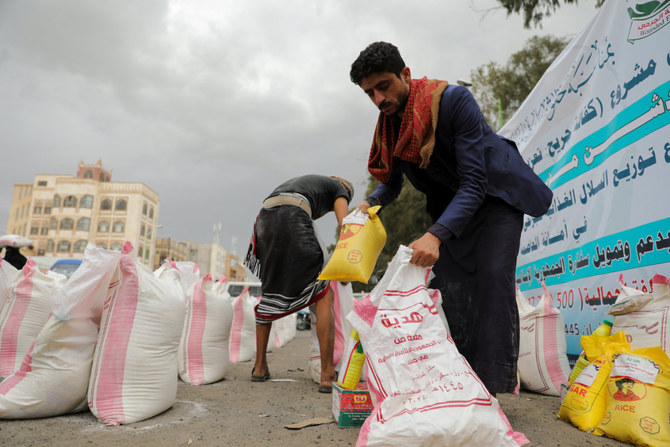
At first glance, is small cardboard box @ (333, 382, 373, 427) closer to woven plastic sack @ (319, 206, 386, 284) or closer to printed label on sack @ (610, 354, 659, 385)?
woven plastic sack @ (319, 206, 386, 284)

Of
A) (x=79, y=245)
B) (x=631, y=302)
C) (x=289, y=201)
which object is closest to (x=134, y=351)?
(x=289, y=201)

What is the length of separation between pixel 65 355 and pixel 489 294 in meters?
1.83

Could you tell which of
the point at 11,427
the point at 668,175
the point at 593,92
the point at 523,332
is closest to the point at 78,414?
the point at 11,427

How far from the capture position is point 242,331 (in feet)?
13.9

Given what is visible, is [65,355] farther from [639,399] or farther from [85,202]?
[85,202]

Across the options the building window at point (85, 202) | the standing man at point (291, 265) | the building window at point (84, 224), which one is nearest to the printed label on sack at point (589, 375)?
the standing man at point (291, 265)

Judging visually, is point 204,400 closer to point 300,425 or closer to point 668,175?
point 300,425

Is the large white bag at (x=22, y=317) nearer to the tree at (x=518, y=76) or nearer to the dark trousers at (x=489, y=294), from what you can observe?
the dark trousers at (x=489, y=294)

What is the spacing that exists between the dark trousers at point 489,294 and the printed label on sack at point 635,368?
41cm

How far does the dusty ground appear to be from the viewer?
151 centimetres

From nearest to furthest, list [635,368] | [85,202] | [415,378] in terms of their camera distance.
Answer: [415,378] < [635,368] < [85,202]

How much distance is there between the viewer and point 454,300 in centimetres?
198

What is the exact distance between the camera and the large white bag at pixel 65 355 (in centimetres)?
173

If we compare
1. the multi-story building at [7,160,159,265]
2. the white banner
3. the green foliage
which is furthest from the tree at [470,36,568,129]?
the multi-story building at [7,160,159,265]
